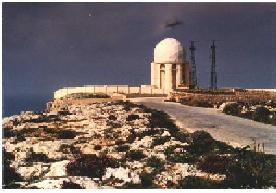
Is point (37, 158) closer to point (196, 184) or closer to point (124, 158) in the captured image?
point (124, 158)

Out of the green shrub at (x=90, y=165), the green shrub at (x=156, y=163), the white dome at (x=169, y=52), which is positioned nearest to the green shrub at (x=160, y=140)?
the green shrub at (x=156, y=163)

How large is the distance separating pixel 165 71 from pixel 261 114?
16.8 meters

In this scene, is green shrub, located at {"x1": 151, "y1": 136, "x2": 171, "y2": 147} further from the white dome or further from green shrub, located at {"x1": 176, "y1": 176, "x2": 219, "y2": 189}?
the white dome

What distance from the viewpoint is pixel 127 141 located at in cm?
2514

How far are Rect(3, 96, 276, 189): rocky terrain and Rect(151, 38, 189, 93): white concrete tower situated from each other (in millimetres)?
16907

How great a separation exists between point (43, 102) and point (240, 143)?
22.6 meters

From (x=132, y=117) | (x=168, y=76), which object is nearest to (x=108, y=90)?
(x=168, y=76)

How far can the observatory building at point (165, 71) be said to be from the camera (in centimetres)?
4412

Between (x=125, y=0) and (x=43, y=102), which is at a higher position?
(x=125, y=0)

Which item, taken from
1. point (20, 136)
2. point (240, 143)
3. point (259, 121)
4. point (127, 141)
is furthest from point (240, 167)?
point (20, 136)

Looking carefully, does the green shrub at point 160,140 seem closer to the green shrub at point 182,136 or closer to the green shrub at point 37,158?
the green shrub at point 182,136

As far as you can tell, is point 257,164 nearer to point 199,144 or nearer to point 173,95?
point 199,144

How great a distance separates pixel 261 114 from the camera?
29.2 m

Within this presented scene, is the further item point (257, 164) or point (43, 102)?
point (43, 102)
